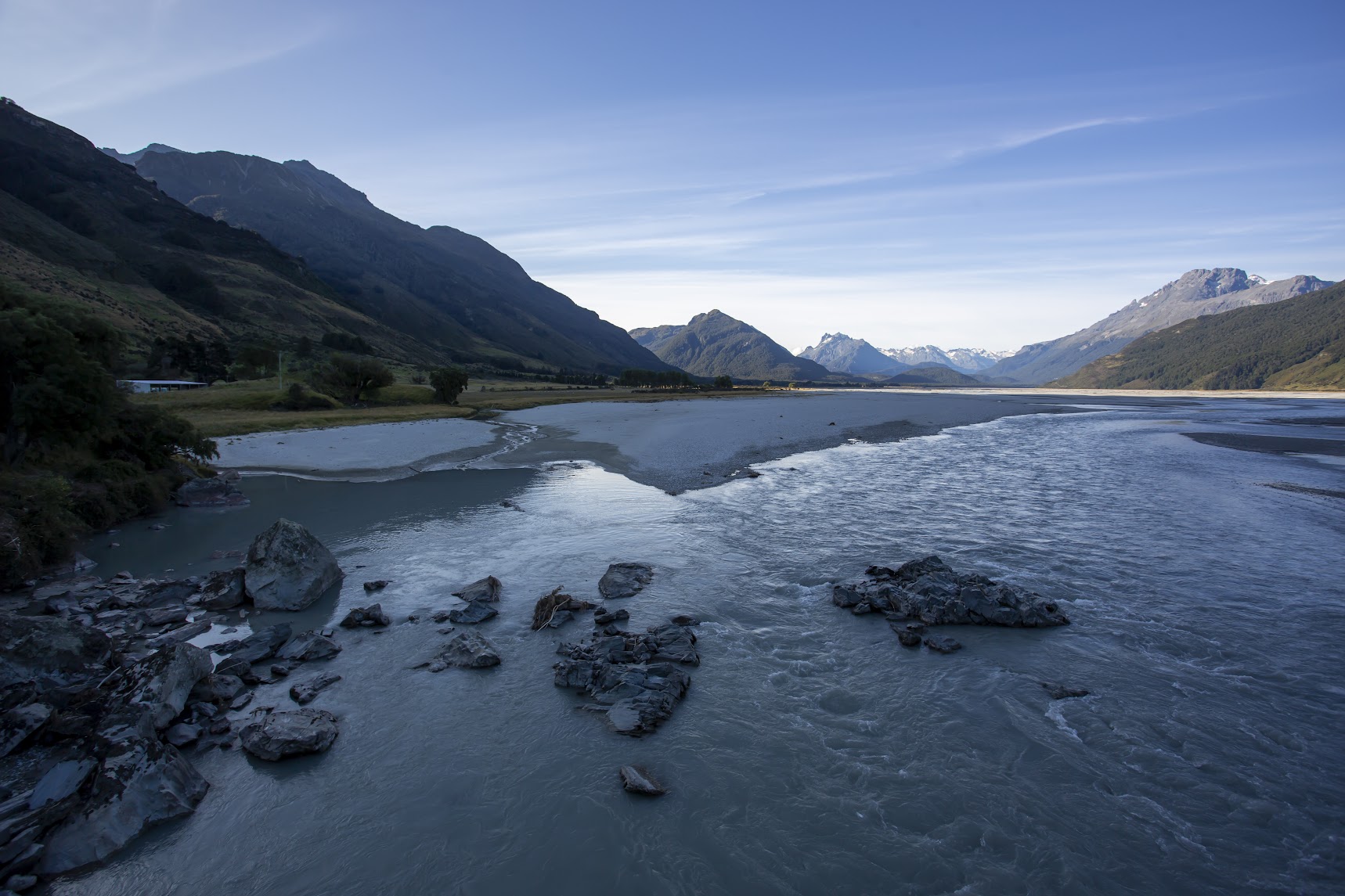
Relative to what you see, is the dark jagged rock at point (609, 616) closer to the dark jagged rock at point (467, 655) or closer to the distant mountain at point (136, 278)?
the dark jagged rock at point (467, 655)

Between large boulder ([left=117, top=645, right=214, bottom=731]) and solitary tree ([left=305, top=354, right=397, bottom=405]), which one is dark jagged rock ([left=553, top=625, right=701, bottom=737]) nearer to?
large boulder ([left=117, top=645, right=214, bottom=731])

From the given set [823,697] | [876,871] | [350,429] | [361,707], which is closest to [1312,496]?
[823,697]

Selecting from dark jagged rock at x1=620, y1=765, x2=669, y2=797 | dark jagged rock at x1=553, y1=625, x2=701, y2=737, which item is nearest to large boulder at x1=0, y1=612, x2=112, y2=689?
dark jagged rock at x1=553, y1=625, x2=701, y2=737

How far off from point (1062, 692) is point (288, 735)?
17.7 m

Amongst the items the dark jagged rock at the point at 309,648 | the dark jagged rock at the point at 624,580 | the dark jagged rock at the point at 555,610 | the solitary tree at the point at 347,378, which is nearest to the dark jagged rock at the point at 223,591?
the dark jagged rock at the point at 309,648

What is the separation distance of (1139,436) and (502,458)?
71881 millimetres

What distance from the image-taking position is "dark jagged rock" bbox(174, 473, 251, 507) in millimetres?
33688

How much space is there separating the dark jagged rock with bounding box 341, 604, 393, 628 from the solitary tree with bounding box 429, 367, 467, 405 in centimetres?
7679

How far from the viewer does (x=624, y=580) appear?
2127 centimetres

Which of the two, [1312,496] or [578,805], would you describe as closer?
[578,805]

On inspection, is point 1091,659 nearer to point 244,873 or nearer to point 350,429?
point 244,873

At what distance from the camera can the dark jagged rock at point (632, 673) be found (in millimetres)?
13719

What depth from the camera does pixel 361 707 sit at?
14.1 m

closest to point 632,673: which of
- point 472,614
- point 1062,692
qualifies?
point 472,614
